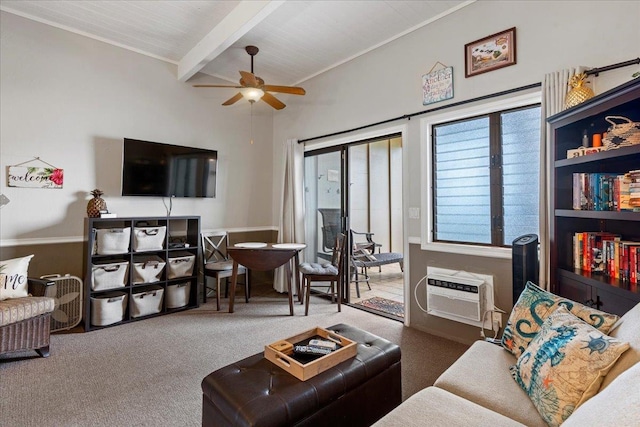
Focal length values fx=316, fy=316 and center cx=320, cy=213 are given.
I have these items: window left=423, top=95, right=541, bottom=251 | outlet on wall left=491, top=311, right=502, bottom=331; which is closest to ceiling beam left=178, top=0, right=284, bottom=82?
window left=423, top=95, right=541, bottom=251

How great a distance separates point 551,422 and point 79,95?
4395 mm

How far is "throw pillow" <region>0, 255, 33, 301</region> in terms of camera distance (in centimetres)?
243

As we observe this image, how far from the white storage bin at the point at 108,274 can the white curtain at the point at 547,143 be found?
371 centimetres

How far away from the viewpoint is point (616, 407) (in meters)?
0.73

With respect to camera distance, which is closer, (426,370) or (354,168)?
(426,370)

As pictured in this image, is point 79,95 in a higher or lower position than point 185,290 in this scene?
higher

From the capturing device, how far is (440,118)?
2.98m

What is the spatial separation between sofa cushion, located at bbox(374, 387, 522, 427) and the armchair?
2.69 metres

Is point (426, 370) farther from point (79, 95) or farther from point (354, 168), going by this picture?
point (79, 95)

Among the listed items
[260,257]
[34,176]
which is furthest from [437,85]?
[34,176]

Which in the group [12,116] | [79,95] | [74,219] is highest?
[79,95]

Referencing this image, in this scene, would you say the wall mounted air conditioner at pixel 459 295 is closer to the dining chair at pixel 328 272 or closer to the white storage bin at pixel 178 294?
the dining chair at pixel 328 272

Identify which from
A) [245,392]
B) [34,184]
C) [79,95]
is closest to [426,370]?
[245,392]

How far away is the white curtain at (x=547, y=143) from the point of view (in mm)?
2180
